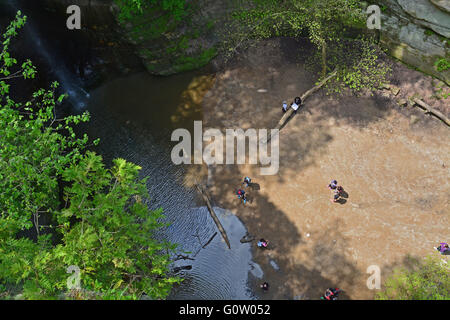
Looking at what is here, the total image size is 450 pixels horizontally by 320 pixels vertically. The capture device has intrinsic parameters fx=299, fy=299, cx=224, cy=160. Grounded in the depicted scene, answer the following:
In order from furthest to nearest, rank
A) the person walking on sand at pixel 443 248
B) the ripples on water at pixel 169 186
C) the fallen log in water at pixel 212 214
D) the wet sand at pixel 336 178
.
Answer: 1. the fallen log in water at pixel 212 214
2. the ripples on water at pixel 169 186
3. the wet sand at pixel 336 178
4. the person walking on sand at pixel 443 248

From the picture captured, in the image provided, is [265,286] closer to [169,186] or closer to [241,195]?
[241,195]

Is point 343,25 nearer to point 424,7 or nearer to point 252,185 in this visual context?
point 424,7

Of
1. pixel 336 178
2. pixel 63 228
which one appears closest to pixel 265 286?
pixel 336 178

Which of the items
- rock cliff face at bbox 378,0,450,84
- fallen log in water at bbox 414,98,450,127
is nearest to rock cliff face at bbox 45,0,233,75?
rock cliff face at bbox 378,0,450,84

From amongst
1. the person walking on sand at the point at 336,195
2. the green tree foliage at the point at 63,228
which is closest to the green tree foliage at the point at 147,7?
the green tree foliage at the point at 63,228

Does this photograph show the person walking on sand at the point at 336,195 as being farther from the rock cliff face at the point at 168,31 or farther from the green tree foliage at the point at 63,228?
the rock cliff face at the point at 168,31

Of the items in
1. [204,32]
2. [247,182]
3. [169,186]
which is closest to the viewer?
[247,182]
